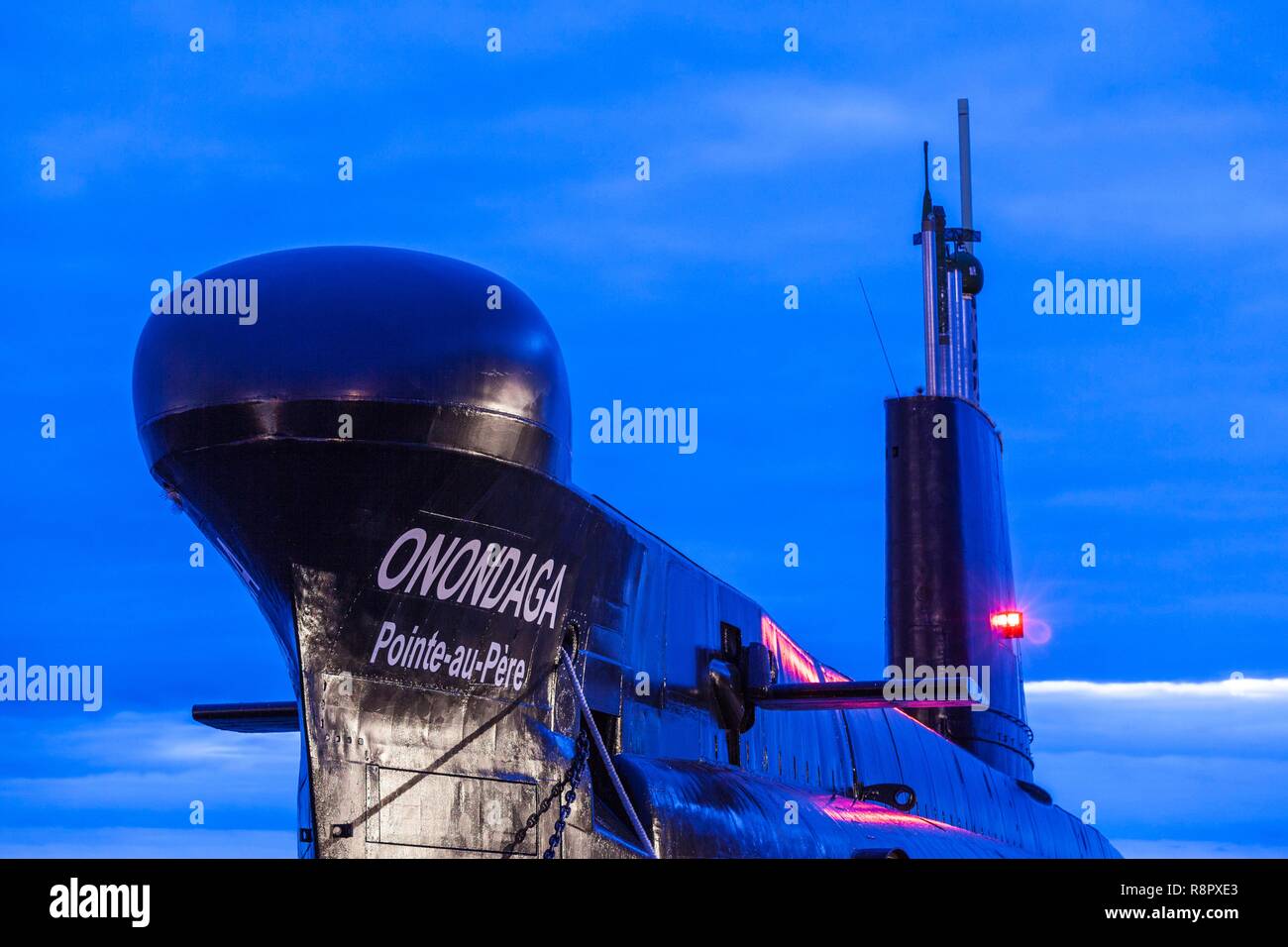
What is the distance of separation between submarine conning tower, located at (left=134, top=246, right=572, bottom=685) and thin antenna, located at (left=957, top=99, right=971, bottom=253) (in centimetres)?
2115

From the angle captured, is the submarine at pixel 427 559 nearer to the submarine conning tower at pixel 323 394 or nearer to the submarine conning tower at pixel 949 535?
the submarine conning tower at pixel 323 394

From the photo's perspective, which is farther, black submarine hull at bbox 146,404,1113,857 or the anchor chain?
the anchor chain

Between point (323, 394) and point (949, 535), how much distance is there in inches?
671

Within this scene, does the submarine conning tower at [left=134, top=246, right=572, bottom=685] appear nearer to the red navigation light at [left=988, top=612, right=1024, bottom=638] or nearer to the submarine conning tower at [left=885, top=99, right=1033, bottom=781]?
the submarine conning tower at [left=885, top=99, right=1033, bottom=781]

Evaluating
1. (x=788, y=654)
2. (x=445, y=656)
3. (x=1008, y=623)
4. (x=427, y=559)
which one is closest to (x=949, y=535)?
(x=1008, y=623)

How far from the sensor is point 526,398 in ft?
31.3

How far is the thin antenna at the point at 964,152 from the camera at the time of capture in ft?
96.2

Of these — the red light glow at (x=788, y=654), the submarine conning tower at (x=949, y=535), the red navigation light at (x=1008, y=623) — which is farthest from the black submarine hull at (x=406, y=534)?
the red navigation light at (x=1008, y=623)

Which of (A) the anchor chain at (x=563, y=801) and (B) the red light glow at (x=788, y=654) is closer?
(A) the anchor chain at (x=563, y=801)

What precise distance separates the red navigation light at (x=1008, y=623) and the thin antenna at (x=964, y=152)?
25.5 ft

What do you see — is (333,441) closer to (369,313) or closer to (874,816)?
(369,313)

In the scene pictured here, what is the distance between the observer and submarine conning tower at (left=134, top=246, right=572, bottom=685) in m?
8.96

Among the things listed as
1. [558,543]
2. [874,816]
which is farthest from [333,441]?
[874,816]

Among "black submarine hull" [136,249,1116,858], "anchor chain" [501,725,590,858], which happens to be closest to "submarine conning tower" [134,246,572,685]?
"black submarine hull" [136,249,1116,858]
